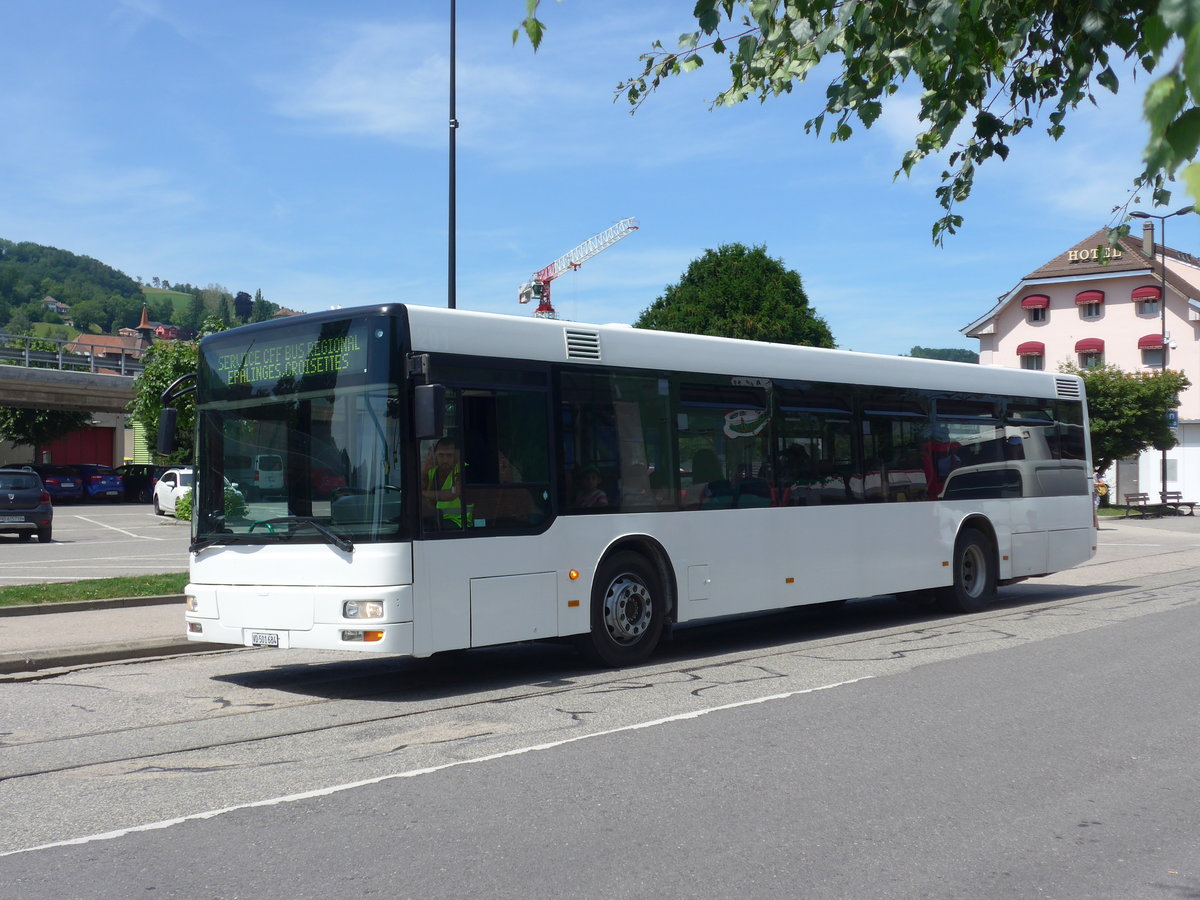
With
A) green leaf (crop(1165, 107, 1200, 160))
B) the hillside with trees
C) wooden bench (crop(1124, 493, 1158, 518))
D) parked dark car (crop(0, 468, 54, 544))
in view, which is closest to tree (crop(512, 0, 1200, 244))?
green leaf (crop(1165, 107, 1200, 160))

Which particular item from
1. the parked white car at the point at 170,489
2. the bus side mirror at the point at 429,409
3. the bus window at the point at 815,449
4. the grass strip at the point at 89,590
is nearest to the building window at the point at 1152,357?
the parked white car at the point at 170,489

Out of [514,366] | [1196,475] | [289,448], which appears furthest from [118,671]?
[1196,475]

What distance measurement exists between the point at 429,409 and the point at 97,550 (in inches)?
817

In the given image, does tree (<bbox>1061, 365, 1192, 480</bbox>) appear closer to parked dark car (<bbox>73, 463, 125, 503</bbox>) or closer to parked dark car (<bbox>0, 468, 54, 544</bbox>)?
parked dark car (<bbox>0, 468, 54, 544</bbox>)

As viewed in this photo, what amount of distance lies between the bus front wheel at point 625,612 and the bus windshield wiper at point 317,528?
2.28 meters

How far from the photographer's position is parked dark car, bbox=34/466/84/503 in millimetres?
56156

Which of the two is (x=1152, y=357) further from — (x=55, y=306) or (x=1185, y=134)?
(x=55, y=306)

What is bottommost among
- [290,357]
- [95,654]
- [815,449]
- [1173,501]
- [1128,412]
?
[95,654]

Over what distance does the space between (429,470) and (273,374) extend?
159 cm

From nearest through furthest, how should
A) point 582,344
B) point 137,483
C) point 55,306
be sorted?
point 582,344
point 137,483
point 55,306

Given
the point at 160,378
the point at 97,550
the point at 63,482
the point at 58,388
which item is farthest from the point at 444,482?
the point at 63,482

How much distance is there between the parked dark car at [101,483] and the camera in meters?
57.8

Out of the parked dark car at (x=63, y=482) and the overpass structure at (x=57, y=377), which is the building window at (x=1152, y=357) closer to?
the overpass structure at (x=57, y=377)

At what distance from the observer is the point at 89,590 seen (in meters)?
15.2
